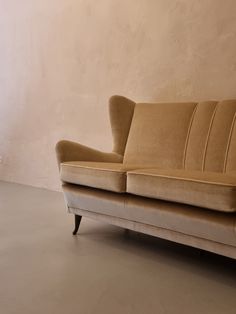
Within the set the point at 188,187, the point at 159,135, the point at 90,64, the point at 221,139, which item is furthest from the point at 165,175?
the point at 90,64

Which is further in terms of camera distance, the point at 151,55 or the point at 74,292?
the point at 151,55

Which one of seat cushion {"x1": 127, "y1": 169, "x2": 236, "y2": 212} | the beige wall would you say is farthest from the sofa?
the beige wall

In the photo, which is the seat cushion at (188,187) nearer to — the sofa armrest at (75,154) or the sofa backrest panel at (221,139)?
the sofa backrest panel at (221,139)

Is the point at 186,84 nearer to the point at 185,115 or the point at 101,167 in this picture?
the point at 185,115

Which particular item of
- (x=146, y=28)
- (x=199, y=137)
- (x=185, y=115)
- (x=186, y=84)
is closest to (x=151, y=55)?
(x=146, y=28)

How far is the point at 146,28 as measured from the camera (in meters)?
2.98

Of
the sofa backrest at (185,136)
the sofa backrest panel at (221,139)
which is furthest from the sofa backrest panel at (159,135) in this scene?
the sofa backrest panel at (221,139)

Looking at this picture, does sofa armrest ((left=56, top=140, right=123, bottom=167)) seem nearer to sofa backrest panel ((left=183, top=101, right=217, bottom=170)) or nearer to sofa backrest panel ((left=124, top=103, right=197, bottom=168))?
sofa backrest panel ((left=124, top=103, right=197, bottom=168))

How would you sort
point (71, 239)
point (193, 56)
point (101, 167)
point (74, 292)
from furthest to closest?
1. point (193, 56)
2. point (71, 239)
3. point (101, 167)
4. point (74, 292)

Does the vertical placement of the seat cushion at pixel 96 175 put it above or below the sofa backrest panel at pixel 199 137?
below

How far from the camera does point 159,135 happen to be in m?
2.42

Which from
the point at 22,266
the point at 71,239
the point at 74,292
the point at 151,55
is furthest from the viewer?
the point at 151,55

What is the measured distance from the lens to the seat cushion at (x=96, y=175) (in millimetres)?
1861

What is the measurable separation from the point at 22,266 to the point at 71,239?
46 centimetres
